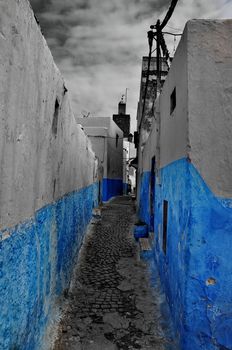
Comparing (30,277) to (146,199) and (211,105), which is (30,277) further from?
(146,199)

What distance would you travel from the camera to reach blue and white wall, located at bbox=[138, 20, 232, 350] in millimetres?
3311

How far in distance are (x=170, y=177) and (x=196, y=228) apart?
1.54 m

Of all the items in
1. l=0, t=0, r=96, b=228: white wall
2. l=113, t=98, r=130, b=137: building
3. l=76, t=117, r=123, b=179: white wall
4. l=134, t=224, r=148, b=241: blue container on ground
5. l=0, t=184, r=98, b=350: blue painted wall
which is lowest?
l=134, t=224, r=148, b=241: blue container on ground

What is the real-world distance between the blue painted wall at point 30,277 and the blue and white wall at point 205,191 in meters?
1.75

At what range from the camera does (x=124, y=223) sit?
12.6 metres

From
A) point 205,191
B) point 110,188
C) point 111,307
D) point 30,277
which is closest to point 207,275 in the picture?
point 205,191

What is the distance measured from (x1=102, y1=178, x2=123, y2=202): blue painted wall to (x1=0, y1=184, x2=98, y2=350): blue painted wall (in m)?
A: 16.7

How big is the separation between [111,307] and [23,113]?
3.91 meters

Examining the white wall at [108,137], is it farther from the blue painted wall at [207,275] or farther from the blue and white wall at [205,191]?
the blue painted wall at [207,275]

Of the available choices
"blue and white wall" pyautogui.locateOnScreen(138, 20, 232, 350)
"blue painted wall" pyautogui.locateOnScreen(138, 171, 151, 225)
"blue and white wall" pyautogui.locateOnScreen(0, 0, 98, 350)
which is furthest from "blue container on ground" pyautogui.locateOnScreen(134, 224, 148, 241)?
"blue and white wall" pyautogui.locateOnScreen(138, 20, 232, 350)

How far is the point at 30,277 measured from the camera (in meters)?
2.87

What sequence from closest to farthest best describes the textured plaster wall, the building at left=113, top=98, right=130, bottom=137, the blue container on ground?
the textured plaster wall → the blue container on ground → the building at left=113, top=98, right=130, bottom=137

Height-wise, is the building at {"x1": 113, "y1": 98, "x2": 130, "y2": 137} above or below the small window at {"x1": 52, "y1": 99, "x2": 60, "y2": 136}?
above

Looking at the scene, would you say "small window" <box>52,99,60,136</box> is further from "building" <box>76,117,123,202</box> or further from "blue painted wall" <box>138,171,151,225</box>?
"building" <box>76,117,123,202</box>
